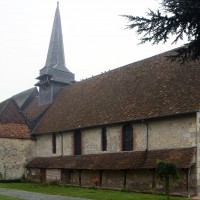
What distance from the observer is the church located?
19594mm

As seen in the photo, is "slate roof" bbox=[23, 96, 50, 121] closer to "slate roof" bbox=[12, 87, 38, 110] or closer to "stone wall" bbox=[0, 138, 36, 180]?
"slate roof" bbox=[12, 87, 38, 110]

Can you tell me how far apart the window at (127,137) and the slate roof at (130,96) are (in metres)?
0.60

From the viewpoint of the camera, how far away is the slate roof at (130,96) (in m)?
21.0

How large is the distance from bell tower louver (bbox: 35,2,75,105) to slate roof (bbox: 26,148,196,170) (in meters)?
8.90

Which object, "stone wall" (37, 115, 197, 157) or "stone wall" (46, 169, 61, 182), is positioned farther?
"stone wall" (46, 169, 61, 182)

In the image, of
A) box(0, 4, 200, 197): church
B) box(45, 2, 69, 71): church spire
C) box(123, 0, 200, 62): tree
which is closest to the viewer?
box(123, 0, 200, 62): tree

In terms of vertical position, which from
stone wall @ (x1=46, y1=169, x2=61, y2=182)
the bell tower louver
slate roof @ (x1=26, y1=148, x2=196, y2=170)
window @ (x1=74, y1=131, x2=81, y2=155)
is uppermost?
the bell tower louver

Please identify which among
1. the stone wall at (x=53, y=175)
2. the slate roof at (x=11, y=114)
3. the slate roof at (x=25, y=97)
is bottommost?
the stone wall at (x=53, y=175)

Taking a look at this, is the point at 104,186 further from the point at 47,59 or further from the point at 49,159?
the point at 47,59

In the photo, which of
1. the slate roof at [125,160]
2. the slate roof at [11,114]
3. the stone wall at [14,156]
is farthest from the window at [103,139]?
the slate roof at [11,114]

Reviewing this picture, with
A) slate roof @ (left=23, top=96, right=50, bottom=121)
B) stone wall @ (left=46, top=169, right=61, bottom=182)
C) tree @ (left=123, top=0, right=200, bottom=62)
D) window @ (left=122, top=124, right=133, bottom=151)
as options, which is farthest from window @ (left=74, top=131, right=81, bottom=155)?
tree @ (left=123, top=0, right=200, bottom=62)

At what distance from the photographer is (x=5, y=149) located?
29.4 m

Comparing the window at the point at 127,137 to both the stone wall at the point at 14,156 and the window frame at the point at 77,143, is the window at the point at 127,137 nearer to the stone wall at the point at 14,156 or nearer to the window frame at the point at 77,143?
the window frame at the point at 77,143

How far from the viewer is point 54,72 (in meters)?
35.3
